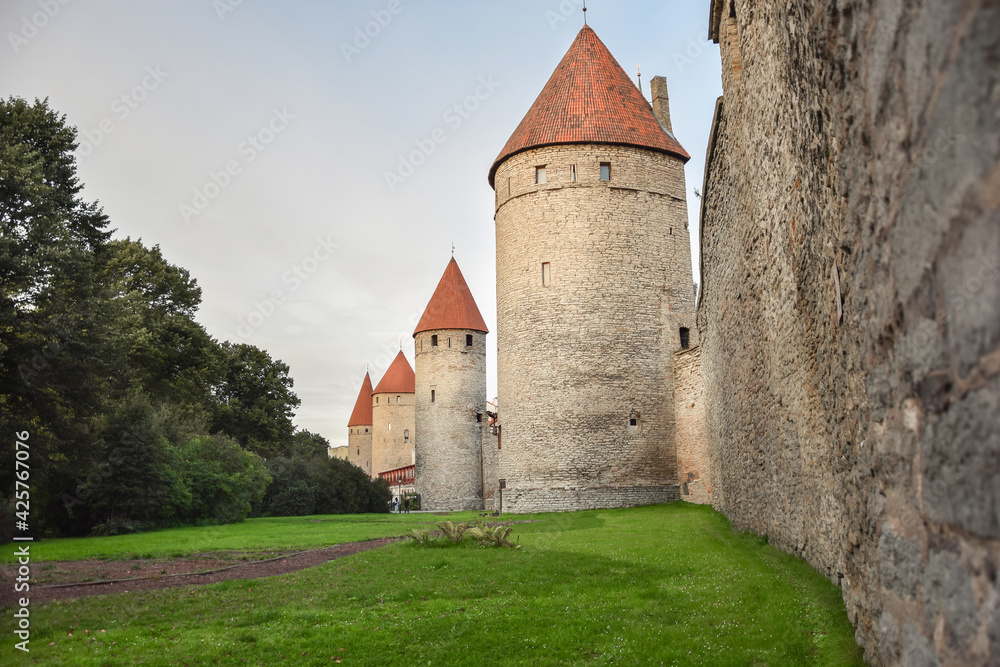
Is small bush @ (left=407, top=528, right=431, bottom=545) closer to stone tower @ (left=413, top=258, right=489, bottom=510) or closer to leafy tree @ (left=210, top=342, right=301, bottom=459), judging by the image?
Answer: stone tower @ (left=413, top=258, right=489, bottom=510)

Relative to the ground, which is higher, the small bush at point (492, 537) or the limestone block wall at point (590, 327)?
the limestone block wall at point (590, 327)

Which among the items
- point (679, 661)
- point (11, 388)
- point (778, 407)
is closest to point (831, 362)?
point (679, 661)

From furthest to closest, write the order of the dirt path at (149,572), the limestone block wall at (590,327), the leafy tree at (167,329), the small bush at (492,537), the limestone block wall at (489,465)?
the limestone block wall at (489,465), the leafy tree at (167,329), the limestone block wall at (590,327), the small bush at (492,537), the dirt path at (149,572)

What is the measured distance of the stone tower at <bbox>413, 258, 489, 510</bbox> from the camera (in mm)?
34281

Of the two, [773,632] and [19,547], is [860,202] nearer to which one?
[773,632]

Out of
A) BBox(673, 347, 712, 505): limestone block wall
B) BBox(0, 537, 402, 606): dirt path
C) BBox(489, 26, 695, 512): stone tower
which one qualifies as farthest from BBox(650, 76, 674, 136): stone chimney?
BBox(0, 537, 402, 606): dirt path

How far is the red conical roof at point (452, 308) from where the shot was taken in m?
36.7

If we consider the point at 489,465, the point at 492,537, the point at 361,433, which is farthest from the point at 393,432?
the point at 492,537

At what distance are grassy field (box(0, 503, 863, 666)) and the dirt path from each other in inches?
26.5

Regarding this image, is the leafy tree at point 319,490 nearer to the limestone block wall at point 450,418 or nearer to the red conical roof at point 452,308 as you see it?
the limestone block wall at point 450,418

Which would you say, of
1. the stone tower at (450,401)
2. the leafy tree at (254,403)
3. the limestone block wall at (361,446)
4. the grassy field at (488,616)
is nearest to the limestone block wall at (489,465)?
the stone tower at (450,401)

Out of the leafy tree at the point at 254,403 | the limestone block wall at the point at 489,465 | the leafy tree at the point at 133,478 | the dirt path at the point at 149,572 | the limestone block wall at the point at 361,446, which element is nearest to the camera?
the dirt path at the point at 149,572

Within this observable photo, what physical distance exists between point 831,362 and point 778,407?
10.4ft

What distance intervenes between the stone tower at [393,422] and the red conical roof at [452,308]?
539 inches
